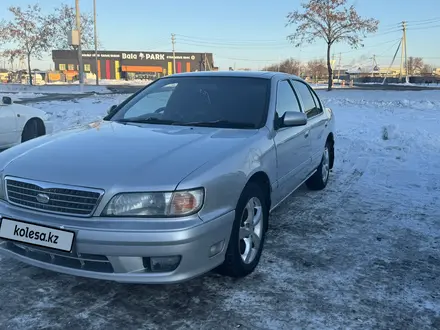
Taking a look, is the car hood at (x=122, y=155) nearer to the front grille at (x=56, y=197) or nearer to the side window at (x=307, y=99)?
the front grille at (x=56, y=197)

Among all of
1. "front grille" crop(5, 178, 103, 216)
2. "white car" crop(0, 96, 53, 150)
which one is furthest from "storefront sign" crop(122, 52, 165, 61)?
"front grille" crop(5, 178, 103, 216)

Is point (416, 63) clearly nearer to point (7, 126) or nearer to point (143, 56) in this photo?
point (143, 56)

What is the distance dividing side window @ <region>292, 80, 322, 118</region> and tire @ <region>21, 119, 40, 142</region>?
5.33 m

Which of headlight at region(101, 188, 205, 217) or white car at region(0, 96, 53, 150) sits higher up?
white car at region(0, 96, 53, 150)

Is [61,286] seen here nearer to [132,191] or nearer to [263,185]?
[132,191]

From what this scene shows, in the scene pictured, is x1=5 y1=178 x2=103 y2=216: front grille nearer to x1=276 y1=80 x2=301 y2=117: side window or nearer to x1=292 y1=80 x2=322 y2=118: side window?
x1=276 y1=80 x2=301 y2=117: side window

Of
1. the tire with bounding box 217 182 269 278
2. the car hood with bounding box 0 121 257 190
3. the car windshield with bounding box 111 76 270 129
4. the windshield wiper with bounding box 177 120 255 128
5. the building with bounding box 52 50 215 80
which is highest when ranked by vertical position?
the building with bounding box 52 50 215 80

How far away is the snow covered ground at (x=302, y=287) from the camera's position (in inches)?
103

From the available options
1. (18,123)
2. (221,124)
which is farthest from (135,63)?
(221,124)

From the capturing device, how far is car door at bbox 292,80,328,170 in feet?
15.9

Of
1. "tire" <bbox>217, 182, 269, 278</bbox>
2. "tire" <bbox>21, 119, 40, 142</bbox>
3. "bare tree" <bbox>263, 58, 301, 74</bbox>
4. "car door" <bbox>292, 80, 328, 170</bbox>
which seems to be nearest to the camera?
"tire" <bbox>217, 182, 269, 278</bbox>

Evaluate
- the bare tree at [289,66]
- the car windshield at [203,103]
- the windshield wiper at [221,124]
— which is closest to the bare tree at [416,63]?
the bare tree at [289,66]

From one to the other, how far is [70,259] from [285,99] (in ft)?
8.49

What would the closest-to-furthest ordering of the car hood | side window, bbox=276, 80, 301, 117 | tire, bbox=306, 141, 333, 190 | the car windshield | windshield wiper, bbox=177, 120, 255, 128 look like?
the car hood, windshield wiper, bbox=177, 120, 255, 128, the car windshield, side window, bbox=276, 80, 301, 117, tire, bbox=306, 141, 333, 190
